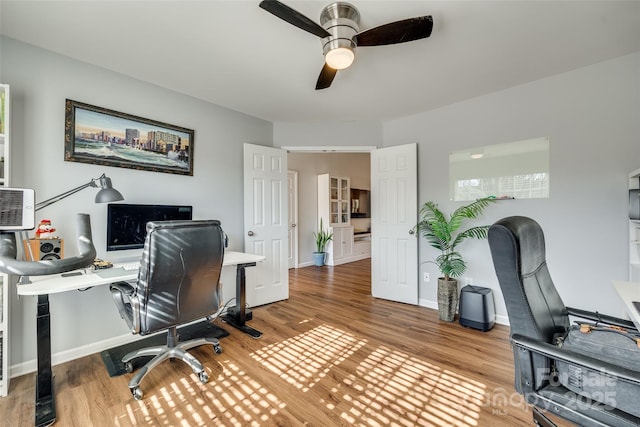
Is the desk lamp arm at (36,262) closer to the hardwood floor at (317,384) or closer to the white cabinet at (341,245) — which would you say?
the hardwood floor at (317,384)

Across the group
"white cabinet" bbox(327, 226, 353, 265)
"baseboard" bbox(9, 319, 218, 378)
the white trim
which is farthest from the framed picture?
"white cabinet" bbox(327, 226, 353, 265)

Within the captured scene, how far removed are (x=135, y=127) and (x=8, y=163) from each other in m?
0.94

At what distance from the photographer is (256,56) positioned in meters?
2.24

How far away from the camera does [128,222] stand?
7.86 ft

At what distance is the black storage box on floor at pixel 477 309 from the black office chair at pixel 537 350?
1.49 meters

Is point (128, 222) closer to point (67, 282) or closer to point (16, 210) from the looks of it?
point (67, 282)

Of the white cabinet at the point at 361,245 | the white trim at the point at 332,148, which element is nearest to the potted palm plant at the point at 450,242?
the white trim at the point at 332,148

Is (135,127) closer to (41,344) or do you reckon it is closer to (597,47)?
(41,344)

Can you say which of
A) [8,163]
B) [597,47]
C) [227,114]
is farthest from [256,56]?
[597,47]

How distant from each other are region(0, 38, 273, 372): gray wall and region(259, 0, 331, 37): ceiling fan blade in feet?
5.97

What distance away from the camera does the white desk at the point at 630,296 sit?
3.95 ft

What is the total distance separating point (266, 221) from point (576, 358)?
10.1ft

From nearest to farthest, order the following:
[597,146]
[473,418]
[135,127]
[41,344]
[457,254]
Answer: [473,418] → [41,344] → [597,146] → [135,127] → [457,254]

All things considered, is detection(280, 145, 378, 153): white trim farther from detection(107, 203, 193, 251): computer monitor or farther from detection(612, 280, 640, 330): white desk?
detection(612, 280, 640, 330): white desk
